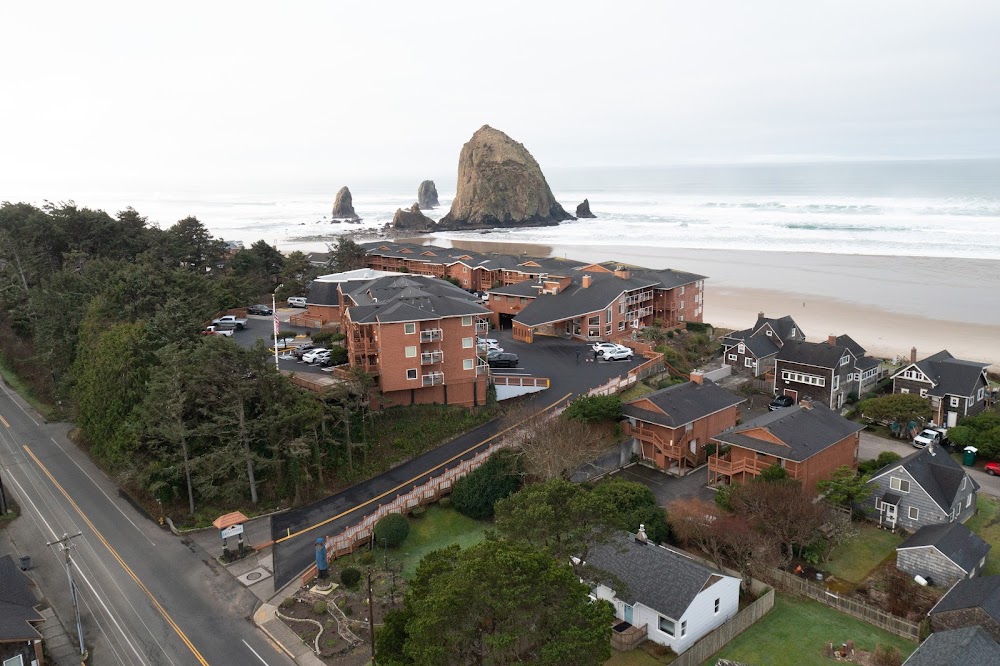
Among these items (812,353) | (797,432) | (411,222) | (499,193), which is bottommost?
(797,432)

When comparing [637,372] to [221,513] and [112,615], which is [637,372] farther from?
[112,615]

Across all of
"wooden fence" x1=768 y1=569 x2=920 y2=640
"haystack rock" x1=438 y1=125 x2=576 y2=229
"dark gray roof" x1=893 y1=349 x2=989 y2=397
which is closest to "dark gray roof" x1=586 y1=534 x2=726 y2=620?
"wooden fence" x1=768 y1=569 x2=920 y2=640

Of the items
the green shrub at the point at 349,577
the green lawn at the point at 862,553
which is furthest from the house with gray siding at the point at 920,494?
the green shrub at the point at 349,577

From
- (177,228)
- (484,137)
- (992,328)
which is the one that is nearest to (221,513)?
(177,228)

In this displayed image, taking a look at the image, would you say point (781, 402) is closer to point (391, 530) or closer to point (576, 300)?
point (576, 300)

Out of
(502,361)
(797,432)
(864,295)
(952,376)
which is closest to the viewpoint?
(797,432)

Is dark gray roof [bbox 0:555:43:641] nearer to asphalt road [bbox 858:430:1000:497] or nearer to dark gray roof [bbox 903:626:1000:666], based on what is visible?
dark gray roof [bbox 903:626:1000:666]

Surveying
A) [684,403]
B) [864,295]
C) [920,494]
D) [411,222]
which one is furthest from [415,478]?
[411,222]
